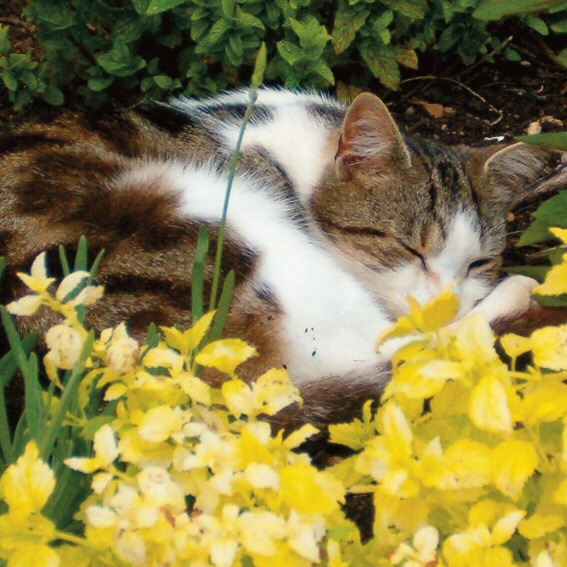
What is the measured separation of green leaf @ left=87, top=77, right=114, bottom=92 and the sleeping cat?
17.4 inches

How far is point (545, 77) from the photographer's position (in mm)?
3314

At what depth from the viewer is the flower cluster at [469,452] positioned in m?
1.03

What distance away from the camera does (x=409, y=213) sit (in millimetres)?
2311

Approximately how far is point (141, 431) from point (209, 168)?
1241mm

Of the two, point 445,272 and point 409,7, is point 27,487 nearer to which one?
point 445,272

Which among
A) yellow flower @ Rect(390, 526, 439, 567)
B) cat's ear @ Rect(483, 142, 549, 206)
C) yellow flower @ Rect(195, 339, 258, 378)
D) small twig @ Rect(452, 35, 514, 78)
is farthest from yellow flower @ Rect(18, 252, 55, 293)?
small twig @ Rect(452, 35, 514, 78)

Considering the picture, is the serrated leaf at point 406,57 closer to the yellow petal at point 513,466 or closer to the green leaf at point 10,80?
the green leaf at point 10,80

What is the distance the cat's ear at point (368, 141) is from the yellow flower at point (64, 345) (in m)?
1.20

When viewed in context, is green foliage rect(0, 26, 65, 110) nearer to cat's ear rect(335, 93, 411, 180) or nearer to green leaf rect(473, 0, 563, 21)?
cat's ear rect(335, 93, 411, 180)

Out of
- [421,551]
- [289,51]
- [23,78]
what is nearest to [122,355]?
[421,551]

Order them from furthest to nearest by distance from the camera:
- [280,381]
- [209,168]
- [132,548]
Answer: [209,168]
[280,381]
[132,548]

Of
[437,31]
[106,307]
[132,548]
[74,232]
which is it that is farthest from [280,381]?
[437,31]

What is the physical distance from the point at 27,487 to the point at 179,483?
18 centimetres

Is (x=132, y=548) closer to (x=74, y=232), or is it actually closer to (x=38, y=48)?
(x=74, y=232)
